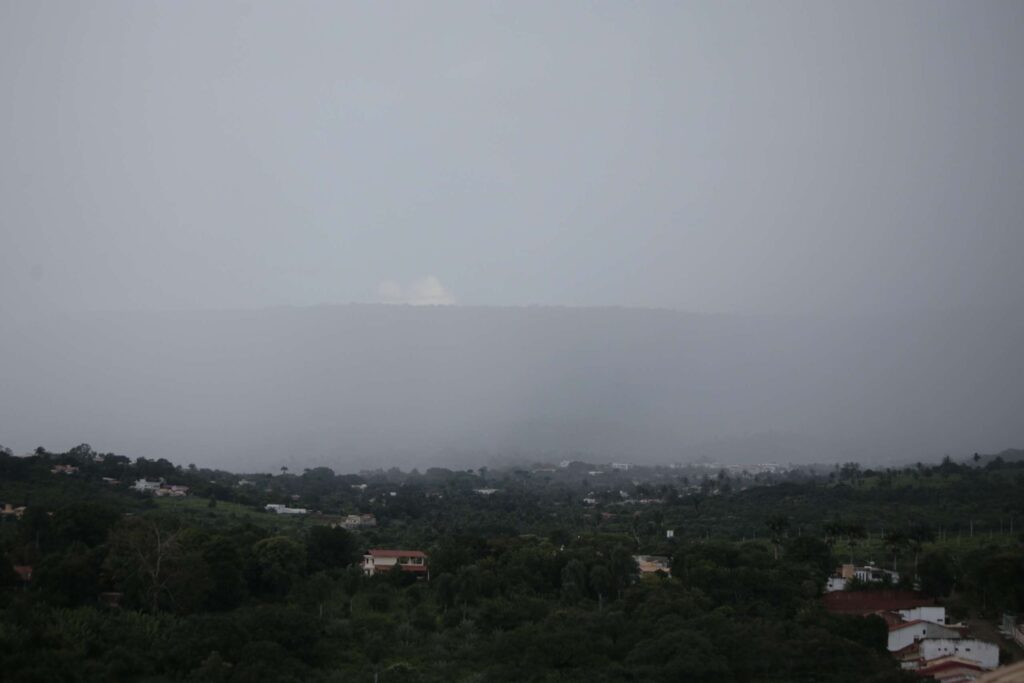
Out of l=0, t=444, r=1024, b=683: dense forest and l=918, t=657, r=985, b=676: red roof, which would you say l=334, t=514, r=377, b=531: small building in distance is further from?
l=918, t=657, r=985, b=676: red roof

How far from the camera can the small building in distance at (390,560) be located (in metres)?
36.3

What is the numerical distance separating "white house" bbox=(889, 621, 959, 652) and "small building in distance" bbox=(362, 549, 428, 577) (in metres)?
16.5

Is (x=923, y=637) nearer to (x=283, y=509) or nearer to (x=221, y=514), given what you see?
(x=221, y=514)

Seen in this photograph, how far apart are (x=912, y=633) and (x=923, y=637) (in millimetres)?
631

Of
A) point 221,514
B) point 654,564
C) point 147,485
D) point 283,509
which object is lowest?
point 654,564

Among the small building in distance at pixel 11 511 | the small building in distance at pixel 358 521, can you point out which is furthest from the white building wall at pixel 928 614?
the small building in distance at pixel 11 511

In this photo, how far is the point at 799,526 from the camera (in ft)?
170

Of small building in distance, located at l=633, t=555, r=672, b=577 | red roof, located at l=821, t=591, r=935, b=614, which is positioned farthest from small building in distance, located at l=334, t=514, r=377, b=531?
red roof, located at l=821, t=591, r=935, b=614

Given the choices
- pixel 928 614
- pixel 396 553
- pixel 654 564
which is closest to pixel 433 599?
pixel 396 553

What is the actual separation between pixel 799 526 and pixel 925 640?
26714 millimetres

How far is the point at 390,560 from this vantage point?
3803cm

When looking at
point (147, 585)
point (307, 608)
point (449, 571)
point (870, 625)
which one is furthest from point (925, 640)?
point (147, 585)

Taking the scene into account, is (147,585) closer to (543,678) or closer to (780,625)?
(543,678)

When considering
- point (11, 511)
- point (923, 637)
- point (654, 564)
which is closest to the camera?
point (923, 637)
